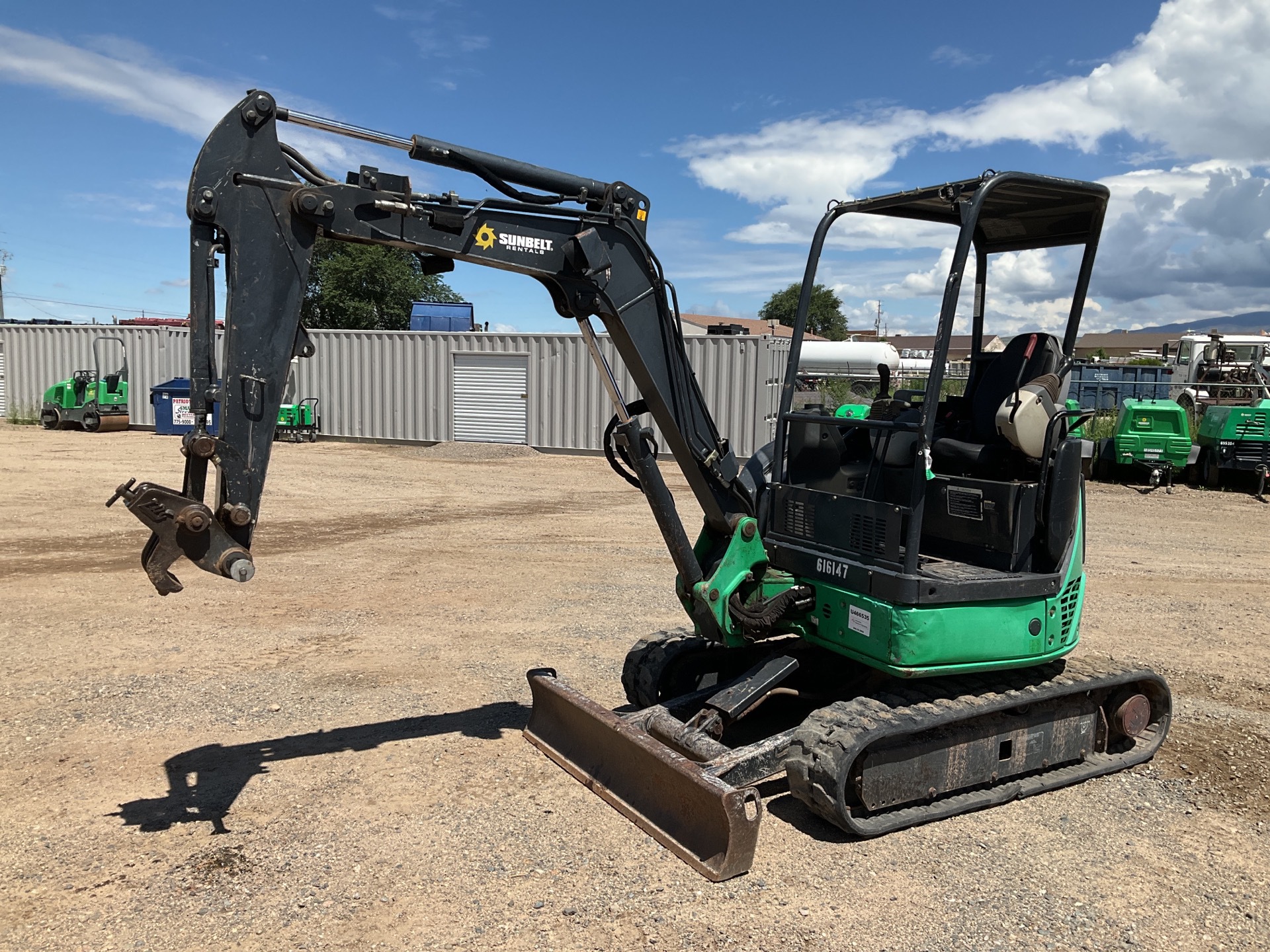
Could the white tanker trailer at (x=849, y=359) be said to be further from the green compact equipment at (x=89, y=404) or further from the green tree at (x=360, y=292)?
the green tree at (x=360, y=292)

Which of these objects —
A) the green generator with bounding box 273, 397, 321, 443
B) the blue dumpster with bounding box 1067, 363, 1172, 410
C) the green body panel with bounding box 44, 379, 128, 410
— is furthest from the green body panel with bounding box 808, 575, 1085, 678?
the green body panel with bounding box 44, 379, 128, 410

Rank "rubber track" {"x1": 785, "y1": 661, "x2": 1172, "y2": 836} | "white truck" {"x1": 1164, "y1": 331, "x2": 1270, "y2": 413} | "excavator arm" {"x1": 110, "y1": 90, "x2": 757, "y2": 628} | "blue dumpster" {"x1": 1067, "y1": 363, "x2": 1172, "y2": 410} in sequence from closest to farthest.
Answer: "excavator arm" {"x1": 110, "y1": 90, "x2": 757, "y2": 628}
"rubber track" {"x1": 785, "y1": 661, "x2": 1172, "y2": 836}
"white truck" {"x1": 1164, "y1": 331, "x2": 1270, "y2": 413}
"blue dumpster" {"x1": 1067, "y1": 363, "x2": 1172, "y2": 410}

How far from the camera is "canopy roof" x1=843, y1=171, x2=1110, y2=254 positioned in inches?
198

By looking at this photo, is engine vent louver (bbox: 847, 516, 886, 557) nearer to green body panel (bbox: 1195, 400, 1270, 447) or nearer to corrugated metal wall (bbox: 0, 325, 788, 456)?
green body panel (bbox: 1195, 400, 1270, 447)

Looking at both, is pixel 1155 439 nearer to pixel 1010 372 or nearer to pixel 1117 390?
pixel 1117 390

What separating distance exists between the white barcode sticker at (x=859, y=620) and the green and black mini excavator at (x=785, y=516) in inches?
0.5

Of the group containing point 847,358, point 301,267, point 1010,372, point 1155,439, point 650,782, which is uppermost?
point 847,358

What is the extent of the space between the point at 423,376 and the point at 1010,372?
21.4m

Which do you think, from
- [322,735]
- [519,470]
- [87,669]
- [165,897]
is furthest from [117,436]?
[165,897]

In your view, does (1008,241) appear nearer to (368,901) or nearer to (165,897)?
(368,901)

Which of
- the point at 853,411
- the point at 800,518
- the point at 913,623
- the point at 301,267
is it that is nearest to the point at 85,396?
the point at 301,267

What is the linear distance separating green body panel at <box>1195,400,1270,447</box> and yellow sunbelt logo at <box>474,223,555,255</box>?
16551 mm

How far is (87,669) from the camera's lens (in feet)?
22.6

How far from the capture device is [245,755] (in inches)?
219
